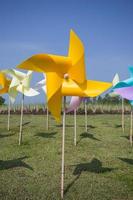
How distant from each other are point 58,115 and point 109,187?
1.23 metres

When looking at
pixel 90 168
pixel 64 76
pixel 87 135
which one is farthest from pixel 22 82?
pixel 64 76

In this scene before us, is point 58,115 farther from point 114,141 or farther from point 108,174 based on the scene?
point 114,141

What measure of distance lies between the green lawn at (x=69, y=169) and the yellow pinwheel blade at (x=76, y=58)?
1.49 meters

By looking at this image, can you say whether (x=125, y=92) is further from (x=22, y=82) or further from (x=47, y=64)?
(x=22, y=82)

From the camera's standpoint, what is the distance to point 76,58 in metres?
4.22

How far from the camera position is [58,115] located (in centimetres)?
418

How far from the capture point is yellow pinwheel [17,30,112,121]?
3.98m

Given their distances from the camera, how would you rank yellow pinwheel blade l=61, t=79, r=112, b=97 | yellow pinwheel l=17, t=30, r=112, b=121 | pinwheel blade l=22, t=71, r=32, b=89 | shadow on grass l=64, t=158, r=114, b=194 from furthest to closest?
1. pinwheel blade l=22, t=71, r=32, b=89
2. shadow on grass l=64, t=158, r=114, b=194
3. yellow pinwheel blade l=61, t=79, r=112, b=97
4. yellow pinwheel l=17, t=30, r=112, b=121

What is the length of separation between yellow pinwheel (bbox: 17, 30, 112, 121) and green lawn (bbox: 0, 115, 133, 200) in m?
1.02

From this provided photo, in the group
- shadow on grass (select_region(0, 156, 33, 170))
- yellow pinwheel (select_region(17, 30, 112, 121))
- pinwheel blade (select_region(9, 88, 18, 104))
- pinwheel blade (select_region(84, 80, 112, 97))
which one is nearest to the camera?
yellow pinwheel (select_region(17, 30, 112, 121))

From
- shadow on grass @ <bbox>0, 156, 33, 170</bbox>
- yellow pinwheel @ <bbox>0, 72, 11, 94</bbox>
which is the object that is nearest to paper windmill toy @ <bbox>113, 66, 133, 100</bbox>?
shadow on grass @ <bbox>0, 156, 33, 170</bbox>

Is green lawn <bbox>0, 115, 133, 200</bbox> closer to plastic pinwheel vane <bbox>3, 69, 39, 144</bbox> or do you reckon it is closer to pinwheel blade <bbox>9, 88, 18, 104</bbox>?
pinwheel blade <bbox>9, 88, 18, 104</bbox>

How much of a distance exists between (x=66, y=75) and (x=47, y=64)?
342mm

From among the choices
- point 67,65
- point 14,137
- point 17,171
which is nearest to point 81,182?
point 17,171
